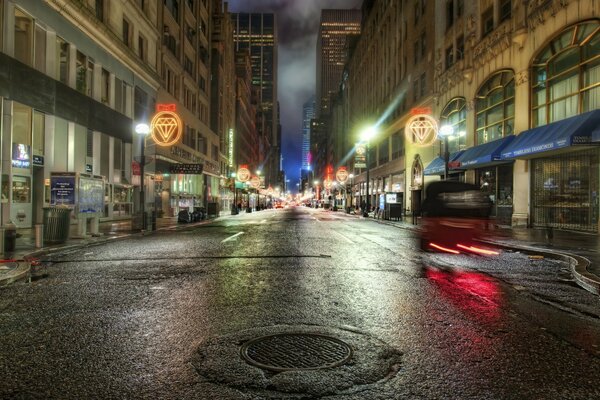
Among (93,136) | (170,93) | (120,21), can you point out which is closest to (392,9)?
(170,93)

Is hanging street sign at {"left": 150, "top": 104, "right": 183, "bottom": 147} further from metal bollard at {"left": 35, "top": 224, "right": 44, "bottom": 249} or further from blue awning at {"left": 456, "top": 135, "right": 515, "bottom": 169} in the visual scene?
blue awning at {"left": 456, "top": 135, "right": 515, "bottom": 169}

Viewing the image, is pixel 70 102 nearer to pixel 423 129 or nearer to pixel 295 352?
pixel 423 129

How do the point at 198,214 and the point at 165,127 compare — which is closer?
the point at 165,127

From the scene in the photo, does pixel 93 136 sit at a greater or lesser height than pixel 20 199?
greater

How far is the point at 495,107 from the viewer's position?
29.8 m

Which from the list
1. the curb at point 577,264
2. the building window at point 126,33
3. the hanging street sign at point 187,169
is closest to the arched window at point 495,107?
the curb at point 577,264

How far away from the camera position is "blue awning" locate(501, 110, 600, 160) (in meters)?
18.4

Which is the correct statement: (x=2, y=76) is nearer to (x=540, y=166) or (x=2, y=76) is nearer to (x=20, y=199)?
(x=20, y=199)

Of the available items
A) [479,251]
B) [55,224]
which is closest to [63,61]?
[55,224]

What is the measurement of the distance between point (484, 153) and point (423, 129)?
8128 millimetres

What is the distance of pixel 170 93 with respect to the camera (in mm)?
46750

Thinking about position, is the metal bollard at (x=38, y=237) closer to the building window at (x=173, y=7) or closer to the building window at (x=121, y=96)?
the building window at (x=121, y=96)

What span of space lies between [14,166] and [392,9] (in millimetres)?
52000

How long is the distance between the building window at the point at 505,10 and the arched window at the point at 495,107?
344 centimetres
